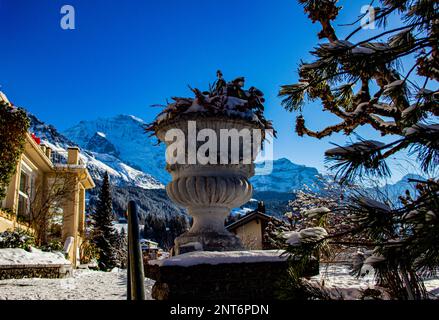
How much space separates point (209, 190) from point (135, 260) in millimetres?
2228

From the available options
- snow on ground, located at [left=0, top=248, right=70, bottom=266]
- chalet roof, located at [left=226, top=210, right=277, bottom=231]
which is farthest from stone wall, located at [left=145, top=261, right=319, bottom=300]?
chalet roof, located at [left=226, top=210, right=277, bottom=231]

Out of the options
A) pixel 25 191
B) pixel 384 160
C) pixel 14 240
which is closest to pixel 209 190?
pixel 384 160

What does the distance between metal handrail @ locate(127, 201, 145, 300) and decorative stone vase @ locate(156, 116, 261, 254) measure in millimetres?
1857

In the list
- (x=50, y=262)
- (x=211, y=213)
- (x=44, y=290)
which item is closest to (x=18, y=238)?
(x=50, y=262)

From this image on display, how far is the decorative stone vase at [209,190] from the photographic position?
3811 millimetres

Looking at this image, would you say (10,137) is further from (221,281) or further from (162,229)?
(162,229)

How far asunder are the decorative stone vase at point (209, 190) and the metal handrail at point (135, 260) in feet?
6.09

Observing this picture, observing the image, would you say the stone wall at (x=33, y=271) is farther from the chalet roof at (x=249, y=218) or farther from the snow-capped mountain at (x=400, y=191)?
the chalet roof at (x=249, y=218)

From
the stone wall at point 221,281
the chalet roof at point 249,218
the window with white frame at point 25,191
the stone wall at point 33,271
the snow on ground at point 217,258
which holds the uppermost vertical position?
the window with white frame at point 25,191

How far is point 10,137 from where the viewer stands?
11.0 m

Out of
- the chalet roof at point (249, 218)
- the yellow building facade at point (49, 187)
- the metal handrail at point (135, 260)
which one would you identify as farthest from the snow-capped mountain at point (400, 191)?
the chalet roof at point (249, 218)
